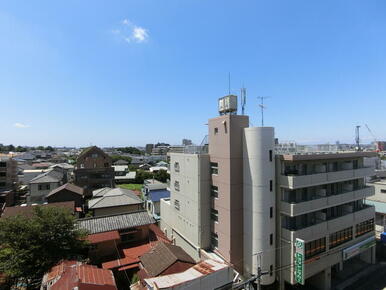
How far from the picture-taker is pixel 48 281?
1541cm

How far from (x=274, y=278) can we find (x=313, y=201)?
807 centimetres

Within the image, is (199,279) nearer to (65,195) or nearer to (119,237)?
(119,237)

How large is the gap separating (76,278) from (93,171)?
4918 centimetres

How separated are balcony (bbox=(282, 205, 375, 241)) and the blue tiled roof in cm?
2561

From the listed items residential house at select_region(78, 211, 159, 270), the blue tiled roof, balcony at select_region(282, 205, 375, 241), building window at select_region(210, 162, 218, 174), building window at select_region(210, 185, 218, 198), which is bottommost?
residential house at select_region(78, 211, 159, 270)

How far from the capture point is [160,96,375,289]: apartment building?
18.9 metres

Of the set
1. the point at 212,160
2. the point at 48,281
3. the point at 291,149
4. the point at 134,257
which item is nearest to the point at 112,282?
the point at 48,281

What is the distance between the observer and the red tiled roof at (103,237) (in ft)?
76.1

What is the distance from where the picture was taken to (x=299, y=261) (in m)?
17.9

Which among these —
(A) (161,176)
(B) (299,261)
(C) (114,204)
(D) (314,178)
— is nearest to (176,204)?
(C) (114,204)

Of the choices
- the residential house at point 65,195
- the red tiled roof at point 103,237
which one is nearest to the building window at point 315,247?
the red tiled roof at point 103,237

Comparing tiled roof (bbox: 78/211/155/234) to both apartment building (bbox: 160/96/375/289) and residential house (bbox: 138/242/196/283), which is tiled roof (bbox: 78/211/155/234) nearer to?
residential house (bbox: 138/242/196/283)

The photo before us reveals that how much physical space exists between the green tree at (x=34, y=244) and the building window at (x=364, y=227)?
30786 millimetres

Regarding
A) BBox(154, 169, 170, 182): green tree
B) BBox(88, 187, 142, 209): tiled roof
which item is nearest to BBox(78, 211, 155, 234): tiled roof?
BBox(88, 187, 142, 209): tiled roof
